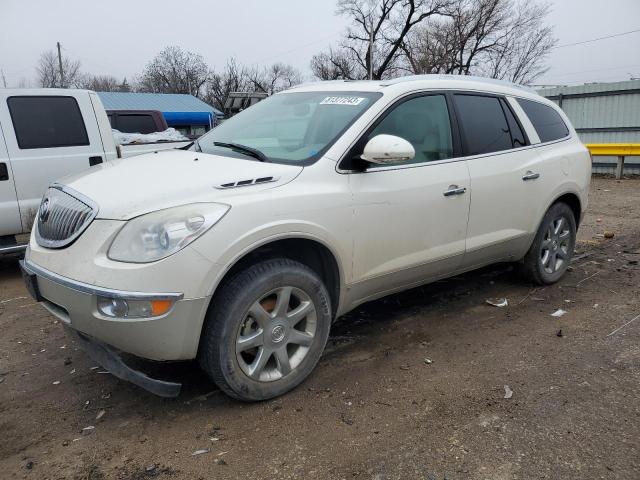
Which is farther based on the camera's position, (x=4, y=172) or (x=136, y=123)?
(x=136, y=123)

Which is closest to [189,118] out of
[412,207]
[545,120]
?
[545,120]

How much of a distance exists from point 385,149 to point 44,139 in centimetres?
441

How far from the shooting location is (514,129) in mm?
4383

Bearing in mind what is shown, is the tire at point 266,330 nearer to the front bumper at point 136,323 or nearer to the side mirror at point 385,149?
the front bumper at point 136,323

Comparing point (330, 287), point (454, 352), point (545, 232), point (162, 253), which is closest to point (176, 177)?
point (162, 253)

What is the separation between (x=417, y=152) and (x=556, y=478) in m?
2.13

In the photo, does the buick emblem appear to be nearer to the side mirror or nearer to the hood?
the hood

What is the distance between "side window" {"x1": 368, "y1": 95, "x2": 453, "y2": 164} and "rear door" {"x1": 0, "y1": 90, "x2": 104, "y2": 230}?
3.88 m

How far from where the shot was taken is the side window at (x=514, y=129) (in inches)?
171

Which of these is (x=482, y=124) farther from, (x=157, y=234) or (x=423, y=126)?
(x=157, y=234)

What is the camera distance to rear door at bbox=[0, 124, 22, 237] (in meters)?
5.49

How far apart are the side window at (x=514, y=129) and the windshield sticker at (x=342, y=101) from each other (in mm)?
1520

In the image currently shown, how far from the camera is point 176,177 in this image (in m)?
2.88

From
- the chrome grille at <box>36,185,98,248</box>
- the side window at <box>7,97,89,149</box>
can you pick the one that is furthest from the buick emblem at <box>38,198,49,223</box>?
the side window at <box>7,97,89,149</box>
